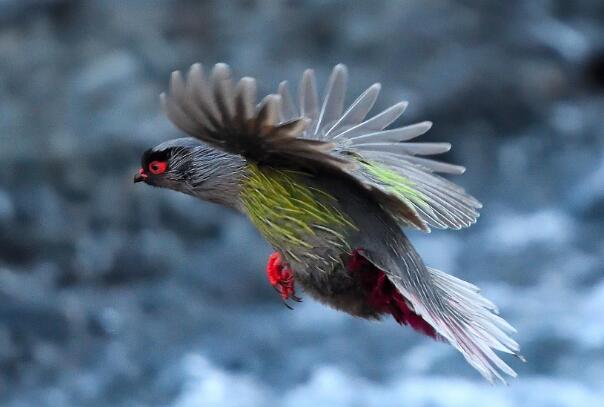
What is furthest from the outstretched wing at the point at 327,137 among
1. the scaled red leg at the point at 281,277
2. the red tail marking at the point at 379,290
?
the scaled red leg at the point at 281,277

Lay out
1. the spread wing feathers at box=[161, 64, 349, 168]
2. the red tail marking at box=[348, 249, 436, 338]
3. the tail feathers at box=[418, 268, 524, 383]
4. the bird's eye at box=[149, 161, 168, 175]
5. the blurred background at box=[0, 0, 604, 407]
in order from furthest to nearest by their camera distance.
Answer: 1. the blurred background at box=[0, 0, 604, 407]
2. the bird's eye at box=[149, 161, 168, 175]
3. the red tail marking at box=[348, 249, 436, 338]
4. the tail feathers at box=[418, 268, 524, 383]
5. the spread wing feathers at box=[161, 64, 349, 168]

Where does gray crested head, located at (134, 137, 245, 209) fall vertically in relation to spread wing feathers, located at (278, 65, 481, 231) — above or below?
below

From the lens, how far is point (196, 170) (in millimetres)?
1842

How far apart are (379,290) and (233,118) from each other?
0.44 metres

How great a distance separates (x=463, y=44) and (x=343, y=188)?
12.5ft

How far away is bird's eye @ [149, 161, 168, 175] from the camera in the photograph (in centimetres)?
188

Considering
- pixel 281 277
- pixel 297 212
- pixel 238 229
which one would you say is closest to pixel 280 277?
pixel 281 277

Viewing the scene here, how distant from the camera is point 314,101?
2.01m

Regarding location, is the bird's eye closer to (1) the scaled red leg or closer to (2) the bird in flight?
(2) the bird in flight

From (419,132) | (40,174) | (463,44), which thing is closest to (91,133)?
(40,174)

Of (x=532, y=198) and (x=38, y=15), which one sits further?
(x=532, y=198)

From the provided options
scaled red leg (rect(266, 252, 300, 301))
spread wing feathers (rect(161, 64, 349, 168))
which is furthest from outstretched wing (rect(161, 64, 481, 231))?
scaled red leg (rect(266, 252, 300, 301))

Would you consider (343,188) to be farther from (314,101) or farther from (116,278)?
(116,278)

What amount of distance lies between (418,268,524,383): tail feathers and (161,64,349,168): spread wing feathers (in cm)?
32
